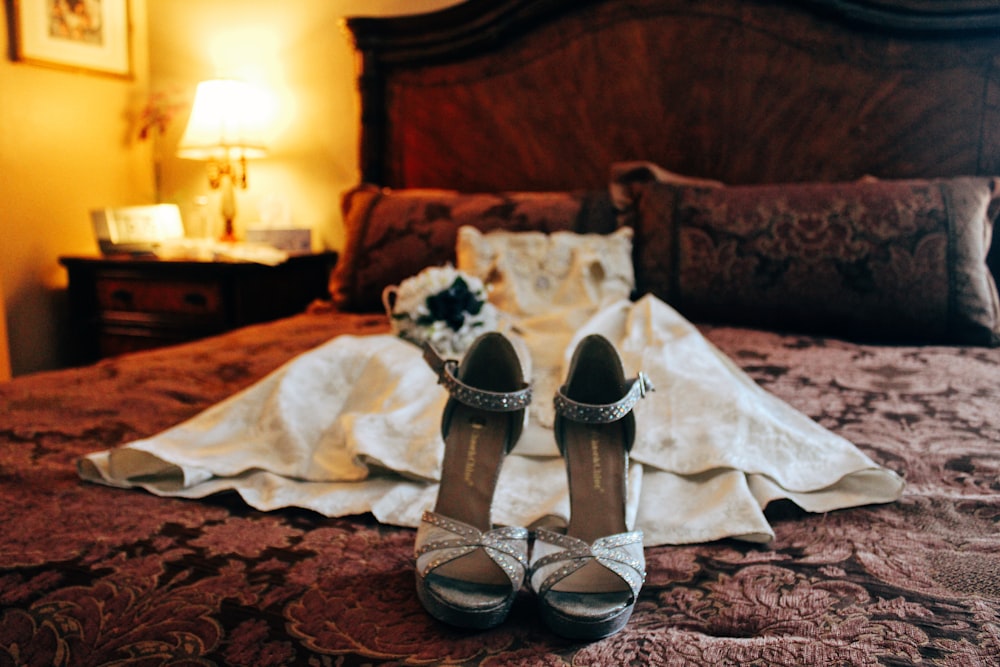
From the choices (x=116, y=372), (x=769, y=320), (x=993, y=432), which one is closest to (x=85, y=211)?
(x=116, y=372)

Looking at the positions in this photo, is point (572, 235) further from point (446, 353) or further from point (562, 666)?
point (562, 666)

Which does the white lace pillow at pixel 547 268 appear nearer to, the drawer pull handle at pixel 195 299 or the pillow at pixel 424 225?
the pillow at pixel 424 225

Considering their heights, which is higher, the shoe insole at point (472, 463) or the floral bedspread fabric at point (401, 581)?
the shoe insole at point (472, 463)

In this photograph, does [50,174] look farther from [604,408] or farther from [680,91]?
[604,408]

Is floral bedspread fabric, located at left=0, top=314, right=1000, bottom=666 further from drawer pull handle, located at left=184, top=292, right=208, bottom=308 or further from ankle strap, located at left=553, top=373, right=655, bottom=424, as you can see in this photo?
drawer pull handle, located at left=184, top=292, right=208, bottom=308

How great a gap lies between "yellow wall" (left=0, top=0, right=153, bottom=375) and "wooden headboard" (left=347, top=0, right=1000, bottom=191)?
1.22 m

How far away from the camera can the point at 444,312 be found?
5.04 feet

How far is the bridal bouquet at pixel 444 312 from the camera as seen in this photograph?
5.02 ft

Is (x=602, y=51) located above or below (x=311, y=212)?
above

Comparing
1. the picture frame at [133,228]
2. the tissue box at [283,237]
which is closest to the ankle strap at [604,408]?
the tissue box at [283,237]

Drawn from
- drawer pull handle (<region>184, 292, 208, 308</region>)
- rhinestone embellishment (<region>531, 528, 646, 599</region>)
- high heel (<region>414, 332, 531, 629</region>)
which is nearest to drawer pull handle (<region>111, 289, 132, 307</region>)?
drawer pull handle (<region>184, 292, 208, 308</region>)

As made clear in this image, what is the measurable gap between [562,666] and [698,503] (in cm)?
42

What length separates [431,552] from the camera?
0.78 meters

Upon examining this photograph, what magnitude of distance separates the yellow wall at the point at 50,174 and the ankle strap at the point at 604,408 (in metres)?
2.74
